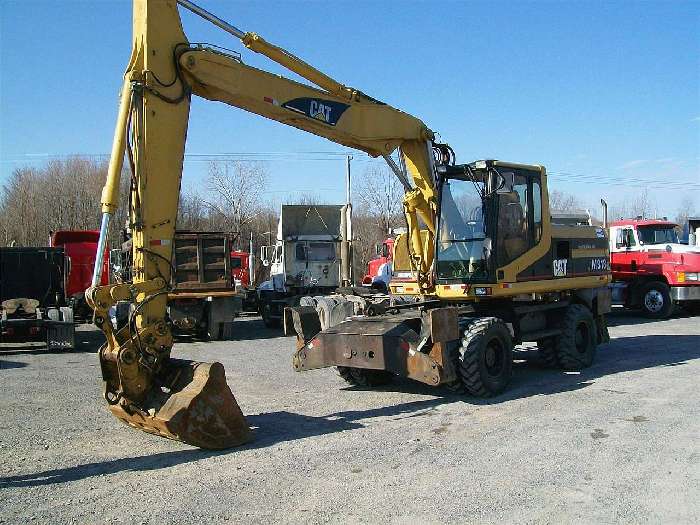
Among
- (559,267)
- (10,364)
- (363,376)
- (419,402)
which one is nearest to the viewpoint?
(419,402)

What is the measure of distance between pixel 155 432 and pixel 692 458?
527 cm

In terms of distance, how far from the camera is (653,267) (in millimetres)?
19984

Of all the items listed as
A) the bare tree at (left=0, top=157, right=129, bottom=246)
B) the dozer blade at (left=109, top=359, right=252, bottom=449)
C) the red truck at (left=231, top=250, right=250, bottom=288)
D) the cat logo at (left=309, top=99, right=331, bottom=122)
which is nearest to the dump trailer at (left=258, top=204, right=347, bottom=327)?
the red truck at (left=231, top=250, right=250, bottom=288)

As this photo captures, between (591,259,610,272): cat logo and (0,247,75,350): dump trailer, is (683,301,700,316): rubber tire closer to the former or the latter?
(591,259,610,272): cat logo

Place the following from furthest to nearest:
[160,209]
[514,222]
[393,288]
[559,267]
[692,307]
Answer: [692,307] → [559,267] → [393,288] → [514,222] → [160,209]

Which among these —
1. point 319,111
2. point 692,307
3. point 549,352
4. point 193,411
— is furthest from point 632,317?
point 193,411

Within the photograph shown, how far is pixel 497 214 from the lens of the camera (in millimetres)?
10016

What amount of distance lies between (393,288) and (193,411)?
197 inches

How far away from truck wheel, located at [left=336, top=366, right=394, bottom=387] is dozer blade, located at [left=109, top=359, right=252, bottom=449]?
3.15 metres

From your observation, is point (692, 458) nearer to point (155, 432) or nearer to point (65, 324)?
point (155, 432)

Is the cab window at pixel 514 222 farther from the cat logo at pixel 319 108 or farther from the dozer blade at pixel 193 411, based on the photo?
the dozer blade at pixel 193 411

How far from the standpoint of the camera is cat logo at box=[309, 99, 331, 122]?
9.07 meters

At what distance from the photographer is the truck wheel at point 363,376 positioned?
33.1 ft

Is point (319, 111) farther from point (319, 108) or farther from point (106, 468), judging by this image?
point (106, 468)
